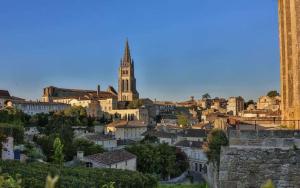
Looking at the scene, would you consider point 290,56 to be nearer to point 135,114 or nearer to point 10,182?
point 10,182

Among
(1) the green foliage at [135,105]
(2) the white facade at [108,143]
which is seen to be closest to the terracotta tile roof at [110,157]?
(2) the white facade at [108,143]

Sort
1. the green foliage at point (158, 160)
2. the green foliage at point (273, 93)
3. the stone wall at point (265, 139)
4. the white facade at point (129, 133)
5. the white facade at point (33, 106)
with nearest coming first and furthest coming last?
the stone wall at point (265, 139), the green foliage at point (158, 160), the white facade at point (129, 133), the white facade at point (33, 106), the green foliage at point (273, 93)

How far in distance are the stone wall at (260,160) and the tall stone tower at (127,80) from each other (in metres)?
165

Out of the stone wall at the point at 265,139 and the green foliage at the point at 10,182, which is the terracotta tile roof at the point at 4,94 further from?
the green foliage at the point at 10,182

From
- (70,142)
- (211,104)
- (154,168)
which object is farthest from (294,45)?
(211,104)

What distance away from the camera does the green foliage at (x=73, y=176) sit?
21322 mm

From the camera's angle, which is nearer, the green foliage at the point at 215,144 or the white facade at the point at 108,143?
the green foliage at the point at 215,144

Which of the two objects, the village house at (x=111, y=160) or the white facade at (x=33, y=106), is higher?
the white facade at (x=33, y=106)

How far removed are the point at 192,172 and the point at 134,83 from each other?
119m

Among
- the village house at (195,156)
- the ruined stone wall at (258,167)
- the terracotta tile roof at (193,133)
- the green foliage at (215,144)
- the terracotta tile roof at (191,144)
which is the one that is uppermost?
the ruined stone wall at (258,167)

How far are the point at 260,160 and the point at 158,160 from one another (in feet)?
146

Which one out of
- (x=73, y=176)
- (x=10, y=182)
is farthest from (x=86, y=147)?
(x=10, y=182)

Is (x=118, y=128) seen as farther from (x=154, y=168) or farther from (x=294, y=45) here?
(x=294, y=45)

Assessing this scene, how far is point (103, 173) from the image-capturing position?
2884 centimetres
